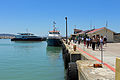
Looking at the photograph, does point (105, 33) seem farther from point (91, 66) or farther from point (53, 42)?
point (91, 66)

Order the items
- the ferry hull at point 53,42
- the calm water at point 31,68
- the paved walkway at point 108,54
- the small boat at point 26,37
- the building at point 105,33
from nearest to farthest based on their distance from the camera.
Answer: the paved walkway at point 108,54, the calm water at point 31,68, the building at point 105,33, the ferry hull at point 53,42, the small boat at point 26,37

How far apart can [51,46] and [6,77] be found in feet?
99.2

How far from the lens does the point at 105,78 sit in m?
4.50

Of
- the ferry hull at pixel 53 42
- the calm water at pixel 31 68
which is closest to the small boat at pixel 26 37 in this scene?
the ferry hull at pixel 53 42

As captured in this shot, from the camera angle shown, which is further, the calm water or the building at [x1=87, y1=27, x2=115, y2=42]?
the building at [x1=87, y1=27, x2=115, y2=42]

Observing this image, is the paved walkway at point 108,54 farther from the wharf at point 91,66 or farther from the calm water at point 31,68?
the calm water at point 31,68

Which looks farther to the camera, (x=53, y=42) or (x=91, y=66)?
(x=53, y=42)

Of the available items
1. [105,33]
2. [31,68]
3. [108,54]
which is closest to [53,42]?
[105,33]

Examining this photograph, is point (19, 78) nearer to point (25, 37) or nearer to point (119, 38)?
point (119, 38)

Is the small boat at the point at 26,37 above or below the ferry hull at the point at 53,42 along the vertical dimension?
above

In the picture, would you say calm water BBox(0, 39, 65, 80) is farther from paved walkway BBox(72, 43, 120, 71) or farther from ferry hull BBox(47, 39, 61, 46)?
ferry hull BBox(47, 39, 61, 46)

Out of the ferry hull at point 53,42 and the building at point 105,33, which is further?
the ferry hull at point 53,42

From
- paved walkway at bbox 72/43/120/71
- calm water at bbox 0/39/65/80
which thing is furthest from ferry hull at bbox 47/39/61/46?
paved walkway at bbox 72/43/120/71

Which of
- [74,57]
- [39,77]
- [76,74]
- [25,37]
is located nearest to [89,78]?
[76,74]
